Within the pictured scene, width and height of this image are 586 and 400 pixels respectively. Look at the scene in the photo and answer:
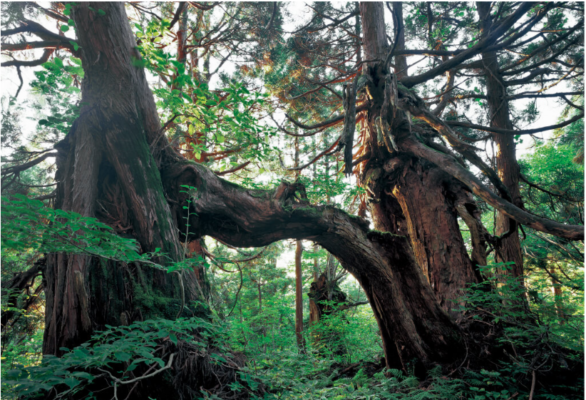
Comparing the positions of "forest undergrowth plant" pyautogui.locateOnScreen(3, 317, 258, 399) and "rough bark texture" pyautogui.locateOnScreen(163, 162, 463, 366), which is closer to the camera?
"forest undergrowth plant" pyautogui.locateOnScreen(3, 317, 258, 399)

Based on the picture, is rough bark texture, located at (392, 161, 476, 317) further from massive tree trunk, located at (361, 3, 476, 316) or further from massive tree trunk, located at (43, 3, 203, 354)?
massive tree trunk, located at (43, 3, 203, 354)

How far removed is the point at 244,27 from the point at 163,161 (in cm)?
421

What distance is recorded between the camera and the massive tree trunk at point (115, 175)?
2.81 meters

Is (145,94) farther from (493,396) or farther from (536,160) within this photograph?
(536,160)

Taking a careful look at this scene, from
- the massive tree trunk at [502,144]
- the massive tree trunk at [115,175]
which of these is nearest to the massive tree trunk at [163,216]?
the massive tree trunk at [115,175]

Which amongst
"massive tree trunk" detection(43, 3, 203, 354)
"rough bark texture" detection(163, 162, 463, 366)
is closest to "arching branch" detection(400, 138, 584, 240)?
"rough bark texture" detection(163, 162, 463, 366)

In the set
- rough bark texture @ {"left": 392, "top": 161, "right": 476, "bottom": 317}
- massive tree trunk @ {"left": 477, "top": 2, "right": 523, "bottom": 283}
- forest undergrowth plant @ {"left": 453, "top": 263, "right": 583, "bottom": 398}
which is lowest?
forest undergrowth plant @ {"left": 453, "top": 263, "right": 583, "bottom": 398}

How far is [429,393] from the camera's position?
2930 millimetres

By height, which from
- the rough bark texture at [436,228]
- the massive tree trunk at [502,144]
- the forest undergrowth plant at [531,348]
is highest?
the massive tree trunk at [502,144]

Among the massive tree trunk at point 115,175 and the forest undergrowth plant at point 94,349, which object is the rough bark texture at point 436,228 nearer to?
the forest undergrowth plant at point 94,349

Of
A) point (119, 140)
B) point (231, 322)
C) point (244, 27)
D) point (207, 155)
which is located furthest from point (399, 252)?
point (244, 27)

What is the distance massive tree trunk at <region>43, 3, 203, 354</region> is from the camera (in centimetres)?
281

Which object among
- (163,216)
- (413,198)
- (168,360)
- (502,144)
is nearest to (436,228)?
(413,198)

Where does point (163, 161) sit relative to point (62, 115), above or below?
below
